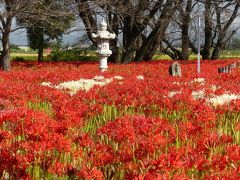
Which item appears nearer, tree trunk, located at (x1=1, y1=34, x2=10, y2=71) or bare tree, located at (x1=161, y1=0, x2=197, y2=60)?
→ tree trunk, located at (x1=1, y1=34, x2=10, y2=71)

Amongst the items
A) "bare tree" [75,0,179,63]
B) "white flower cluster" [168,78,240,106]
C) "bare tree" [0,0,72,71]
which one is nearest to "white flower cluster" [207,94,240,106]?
"white flower cluster" [168,78,240,106]

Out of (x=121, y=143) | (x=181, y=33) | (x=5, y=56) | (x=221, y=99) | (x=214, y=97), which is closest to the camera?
(x=121, y=143)

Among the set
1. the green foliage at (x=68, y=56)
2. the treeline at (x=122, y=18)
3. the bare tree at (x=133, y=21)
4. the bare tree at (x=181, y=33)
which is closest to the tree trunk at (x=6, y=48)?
the treeline at (x=122, y=18)

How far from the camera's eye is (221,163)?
11.3ft

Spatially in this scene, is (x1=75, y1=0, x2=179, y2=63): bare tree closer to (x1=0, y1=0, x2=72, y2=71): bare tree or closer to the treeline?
the treeline

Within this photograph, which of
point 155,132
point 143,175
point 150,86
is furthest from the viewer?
point 150,86

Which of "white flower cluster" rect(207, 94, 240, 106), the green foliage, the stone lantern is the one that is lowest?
"white flower cluster" rect(207, 94, 240, 106)

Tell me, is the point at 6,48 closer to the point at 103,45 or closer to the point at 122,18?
the point at 103,45

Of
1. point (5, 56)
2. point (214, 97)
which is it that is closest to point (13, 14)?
point (5, 56)

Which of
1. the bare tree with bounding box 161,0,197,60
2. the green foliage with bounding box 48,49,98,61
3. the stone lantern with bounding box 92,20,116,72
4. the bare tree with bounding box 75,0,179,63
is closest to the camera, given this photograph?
the stone lantern with bounding box 92,20,116,72

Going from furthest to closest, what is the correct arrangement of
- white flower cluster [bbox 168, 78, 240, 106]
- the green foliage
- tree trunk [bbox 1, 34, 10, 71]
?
the green foliage → tree trunk [bbox 1, 34, 10, 71] → white flower cluster [bbox 168, 78, 240, 106]

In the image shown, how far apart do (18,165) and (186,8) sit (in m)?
32.9

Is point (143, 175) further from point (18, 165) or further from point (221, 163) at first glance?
point (18, 165)

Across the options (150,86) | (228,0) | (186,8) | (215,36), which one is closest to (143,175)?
(150,86)
